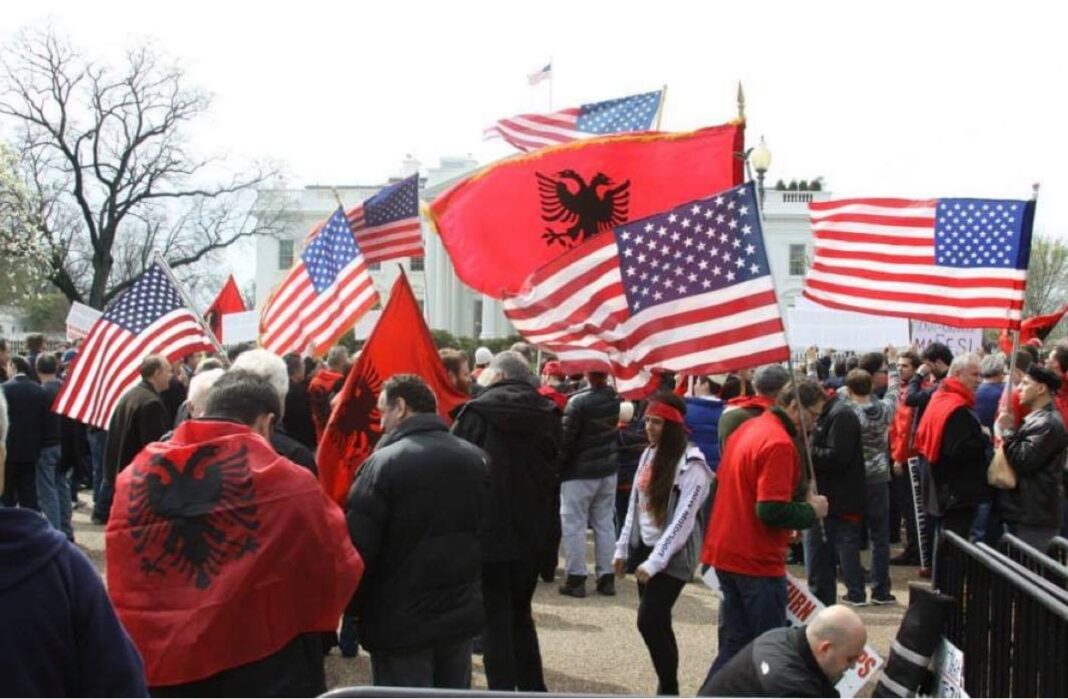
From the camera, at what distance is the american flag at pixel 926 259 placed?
23.8 feet

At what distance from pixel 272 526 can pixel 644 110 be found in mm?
8452

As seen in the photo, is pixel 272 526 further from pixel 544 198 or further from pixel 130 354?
pixel 130 354

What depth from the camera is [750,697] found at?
160 inches

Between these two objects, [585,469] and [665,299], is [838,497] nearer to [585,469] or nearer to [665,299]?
[585,469]

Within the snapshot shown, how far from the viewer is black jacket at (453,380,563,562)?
6.02 m

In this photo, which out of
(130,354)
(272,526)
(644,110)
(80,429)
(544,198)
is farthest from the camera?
(80,429)

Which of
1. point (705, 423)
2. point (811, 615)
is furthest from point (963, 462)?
point (811, 615)

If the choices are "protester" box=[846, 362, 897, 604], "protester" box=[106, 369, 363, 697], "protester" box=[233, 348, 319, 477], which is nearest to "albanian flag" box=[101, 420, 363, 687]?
"protester" box=[106, 369, 363, 697]

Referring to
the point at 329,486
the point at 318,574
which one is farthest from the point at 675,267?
the point at 318,574

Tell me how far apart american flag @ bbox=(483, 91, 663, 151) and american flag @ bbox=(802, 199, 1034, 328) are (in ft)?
11.2

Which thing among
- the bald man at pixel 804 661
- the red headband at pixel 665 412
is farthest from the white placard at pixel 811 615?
the bald man at pixel 804 661

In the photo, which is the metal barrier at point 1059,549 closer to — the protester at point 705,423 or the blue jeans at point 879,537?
the blue jeans at point 879,537

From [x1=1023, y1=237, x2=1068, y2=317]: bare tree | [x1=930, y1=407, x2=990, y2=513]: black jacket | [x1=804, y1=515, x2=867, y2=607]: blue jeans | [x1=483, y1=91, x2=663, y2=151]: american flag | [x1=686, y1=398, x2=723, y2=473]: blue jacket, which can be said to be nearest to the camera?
[x1=930, y1=407, x2=990, y2=513]: black jacket

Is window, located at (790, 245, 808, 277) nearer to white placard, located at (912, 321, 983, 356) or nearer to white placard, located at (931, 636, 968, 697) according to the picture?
white placard, located at (912, 321, 983, 356)
